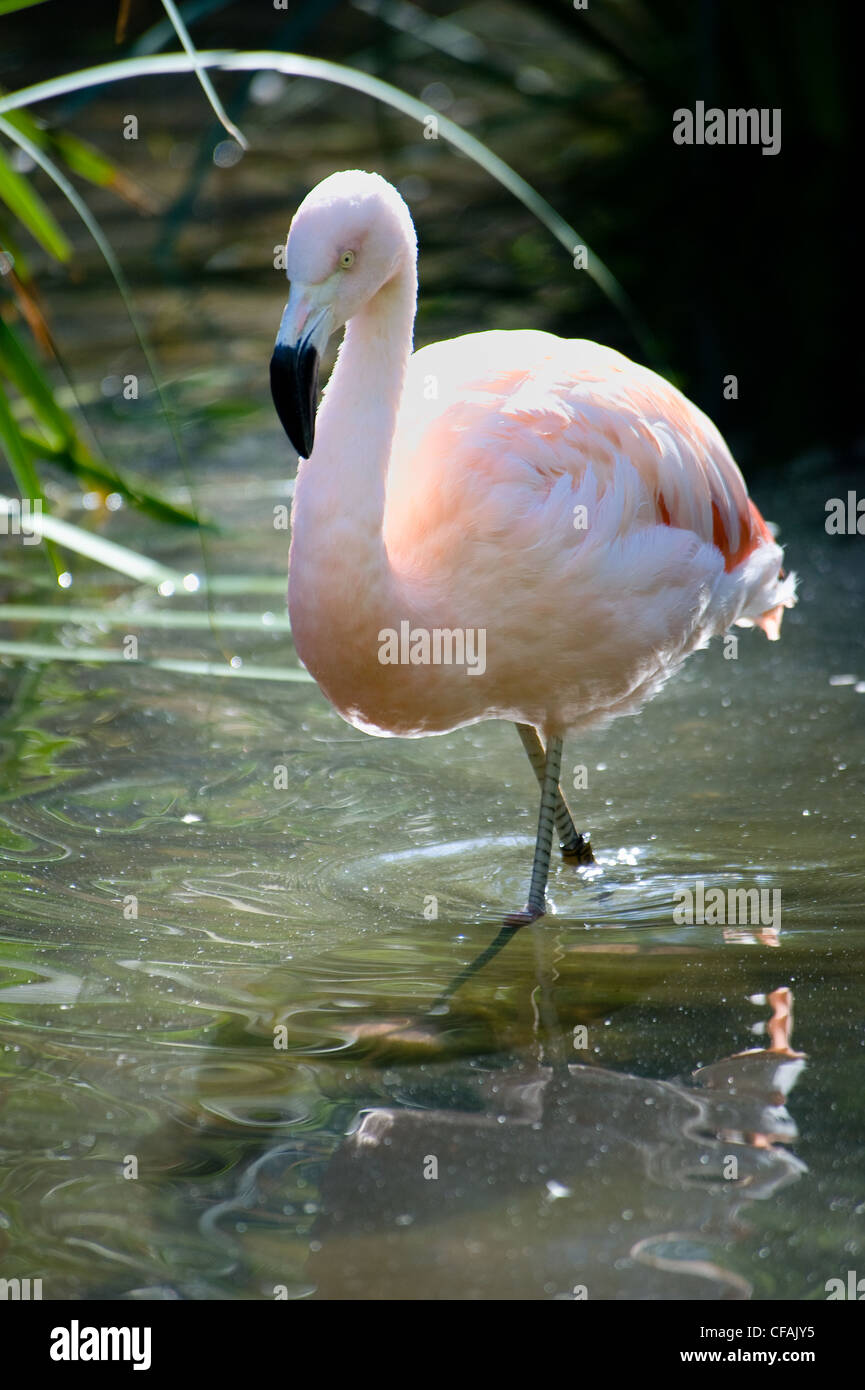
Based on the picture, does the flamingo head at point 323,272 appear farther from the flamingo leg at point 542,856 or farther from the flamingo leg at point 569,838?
the flamingo leg at point 569,838

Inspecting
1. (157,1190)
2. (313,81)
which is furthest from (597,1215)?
(313,81)

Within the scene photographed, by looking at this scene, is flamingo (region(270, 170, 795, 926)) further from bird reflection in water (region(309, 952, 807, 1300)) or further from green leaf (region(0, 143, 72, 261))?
green leaf (region(0, 143, 72, 261))

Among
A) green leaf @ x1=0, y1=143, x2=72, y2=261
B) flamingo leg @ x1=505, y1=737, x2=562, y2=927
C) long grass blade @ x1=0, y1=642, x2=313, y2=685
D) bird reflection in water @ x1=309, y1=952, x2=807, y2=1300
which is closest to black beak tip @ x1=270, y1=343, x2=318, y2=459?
flamingo leg @ x1=505, y1=737, x2=562, y2=927

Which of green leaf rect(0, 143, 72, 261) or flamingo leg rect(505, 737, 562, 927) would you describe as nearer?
flamingo leg rect(505, 737, 562, 927)

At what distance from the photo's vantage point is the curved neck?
11.2 feet

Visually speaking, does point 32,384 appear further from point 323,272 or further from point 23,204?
point 323,272

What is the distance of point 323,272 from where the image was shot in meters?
3.26

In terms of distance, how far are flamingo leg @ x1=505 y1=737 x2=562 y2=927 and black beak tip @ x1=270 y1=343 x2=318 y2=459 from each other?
1241mm

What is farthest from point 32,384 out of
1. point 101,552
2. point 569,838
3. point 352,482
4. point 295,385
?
point 569,838

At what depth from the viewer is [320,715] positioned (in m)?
5.24

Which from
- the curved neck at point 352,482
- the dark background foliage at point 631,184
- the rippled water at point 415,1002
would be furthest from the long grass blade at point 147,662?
the dark background foliage at point 631,184

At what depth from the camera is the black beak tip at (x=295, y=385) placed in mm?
3168
